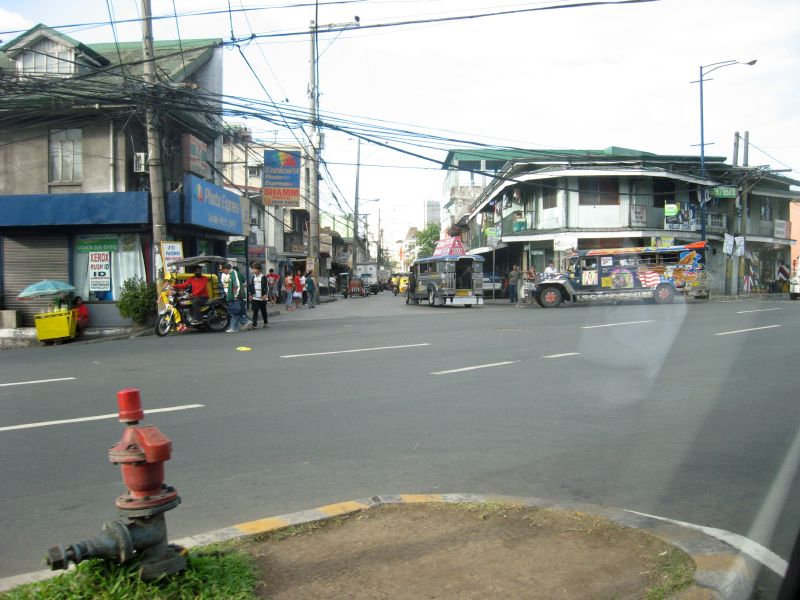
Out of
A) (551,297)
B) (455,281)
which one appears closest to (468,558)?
(551,297)

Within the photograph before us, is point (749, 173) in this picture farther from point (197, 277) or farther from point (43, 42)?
point (43, 42)

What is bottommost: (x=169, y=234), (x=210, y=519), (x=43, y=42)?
(x=210, y=519)

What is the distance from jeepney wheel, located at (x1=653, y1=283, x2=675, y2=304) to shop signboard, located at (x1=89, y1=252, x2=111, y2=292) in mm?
19137

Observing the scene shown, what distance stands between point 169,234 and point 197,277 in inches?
159

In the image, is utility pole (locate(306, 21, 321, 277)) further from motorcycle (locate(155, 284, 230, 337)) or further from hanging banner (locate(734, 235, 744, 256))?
hanging banner (locate(734, 235, 744, 256))

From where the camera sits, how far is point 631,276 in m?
25.9

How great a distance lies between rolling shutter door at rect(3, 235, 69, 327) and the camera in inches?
798

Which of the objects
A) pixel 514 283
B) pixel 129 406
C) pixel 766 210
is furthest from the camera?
pixel 766 210

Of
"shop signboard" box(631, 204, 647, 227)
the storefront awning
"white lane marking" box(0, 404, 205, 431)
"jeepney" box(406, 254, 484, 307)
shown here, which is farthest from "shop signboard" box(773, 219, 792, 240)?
"white lane marking" box(0, 404, 205, 431)

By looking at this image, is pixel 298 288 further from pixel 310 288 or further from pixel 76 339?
pixel 76 339

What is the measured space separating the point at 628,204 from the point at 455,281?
11417 mm

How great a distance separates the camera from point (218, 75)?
26125 millimetres

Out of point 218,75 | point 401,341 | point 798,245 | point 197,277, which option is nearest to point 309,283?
point 218,75

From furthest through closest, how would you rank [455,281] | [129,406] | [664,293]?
[455,281] < [664,293] < [129,406]
